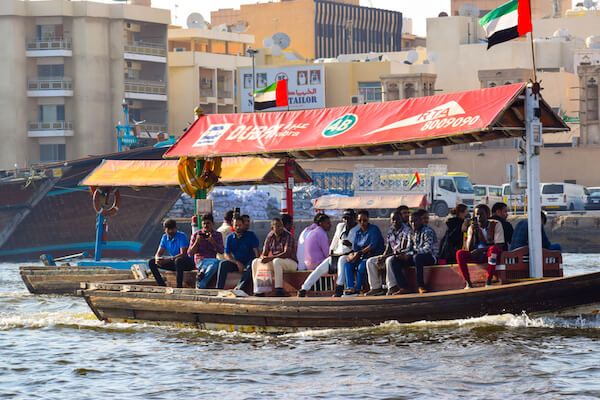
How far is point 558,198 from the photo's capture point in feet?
140

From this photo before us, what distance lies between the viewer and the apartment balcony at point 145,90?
60.3 metres

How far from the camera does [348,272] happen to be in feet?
47.9

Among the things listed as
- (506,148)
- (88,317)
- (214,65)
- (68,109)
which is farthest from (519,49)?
(88,317)

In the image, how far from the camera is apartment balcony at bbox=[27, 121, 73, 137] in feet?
190

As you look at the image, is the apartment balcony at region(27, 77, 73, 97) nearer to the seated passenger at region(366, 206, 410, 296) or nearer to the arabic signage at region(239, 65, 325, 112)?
the arabic signage at region(239, 65, 325, 112)

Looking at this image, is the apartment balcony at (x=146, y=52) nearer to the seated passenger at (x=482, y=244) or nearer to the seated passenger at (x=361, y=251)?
the seated passenger at (x=361, y=251)

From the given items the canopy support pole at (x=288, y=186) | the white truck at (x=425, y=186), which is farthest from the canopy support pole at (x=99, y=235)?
the white truck at (x=425, y=186)

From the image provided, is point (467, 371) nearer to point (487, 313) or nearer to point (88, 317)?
point (487, 313)

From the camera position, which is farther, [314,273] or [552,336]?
[314,273]

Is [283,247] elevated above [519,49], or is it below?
below

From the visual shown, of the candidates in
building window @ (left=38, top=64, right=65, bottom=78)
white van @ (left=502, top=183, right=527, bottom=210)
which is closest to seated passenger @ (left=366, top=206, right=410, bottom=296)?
white van @ (left=502, top=183, right=527, bottom=210)

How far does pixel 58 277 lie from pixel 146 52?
40.2 metres

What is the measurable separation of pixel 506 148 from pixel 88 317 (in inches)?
1586

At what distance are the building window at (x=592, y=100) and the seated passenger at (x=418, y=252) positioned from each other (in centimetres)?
4362
